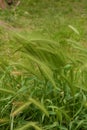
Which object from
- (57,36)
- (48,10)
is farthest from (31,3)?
(57,36)

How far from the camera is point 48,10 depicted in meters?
7.81

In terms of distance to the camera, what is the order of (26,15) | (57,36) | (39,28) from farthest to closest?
(26,15)
(39,28)
(57,36)

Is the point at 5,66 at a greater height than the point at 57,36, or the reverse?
the point at 5,66

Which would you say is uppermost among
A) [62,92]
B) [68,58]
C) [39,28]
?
[68,58]

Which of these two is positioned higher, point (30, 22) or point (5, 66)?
point (5, 66)

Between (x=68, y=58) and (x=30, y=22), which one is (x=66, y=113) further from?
(x=30, y=22)

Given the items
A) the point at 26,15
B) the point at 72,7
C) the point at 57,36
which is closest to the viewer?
the point at 57,36

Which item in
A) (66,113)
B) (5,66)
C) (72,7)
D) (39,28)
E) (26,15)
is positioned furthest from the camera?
(72,7)

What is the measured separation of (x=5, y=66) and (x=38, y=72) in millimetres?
252

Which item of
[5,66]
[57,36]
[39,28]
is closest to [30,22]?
[39,28]

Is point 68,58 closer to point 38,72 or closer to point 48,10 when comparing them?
point 38,72

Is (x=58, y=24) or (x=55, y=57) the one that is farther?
(x=58, y=24)

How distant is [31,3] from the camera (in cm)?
821

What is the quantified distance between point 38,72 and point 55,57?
6.8 inches
